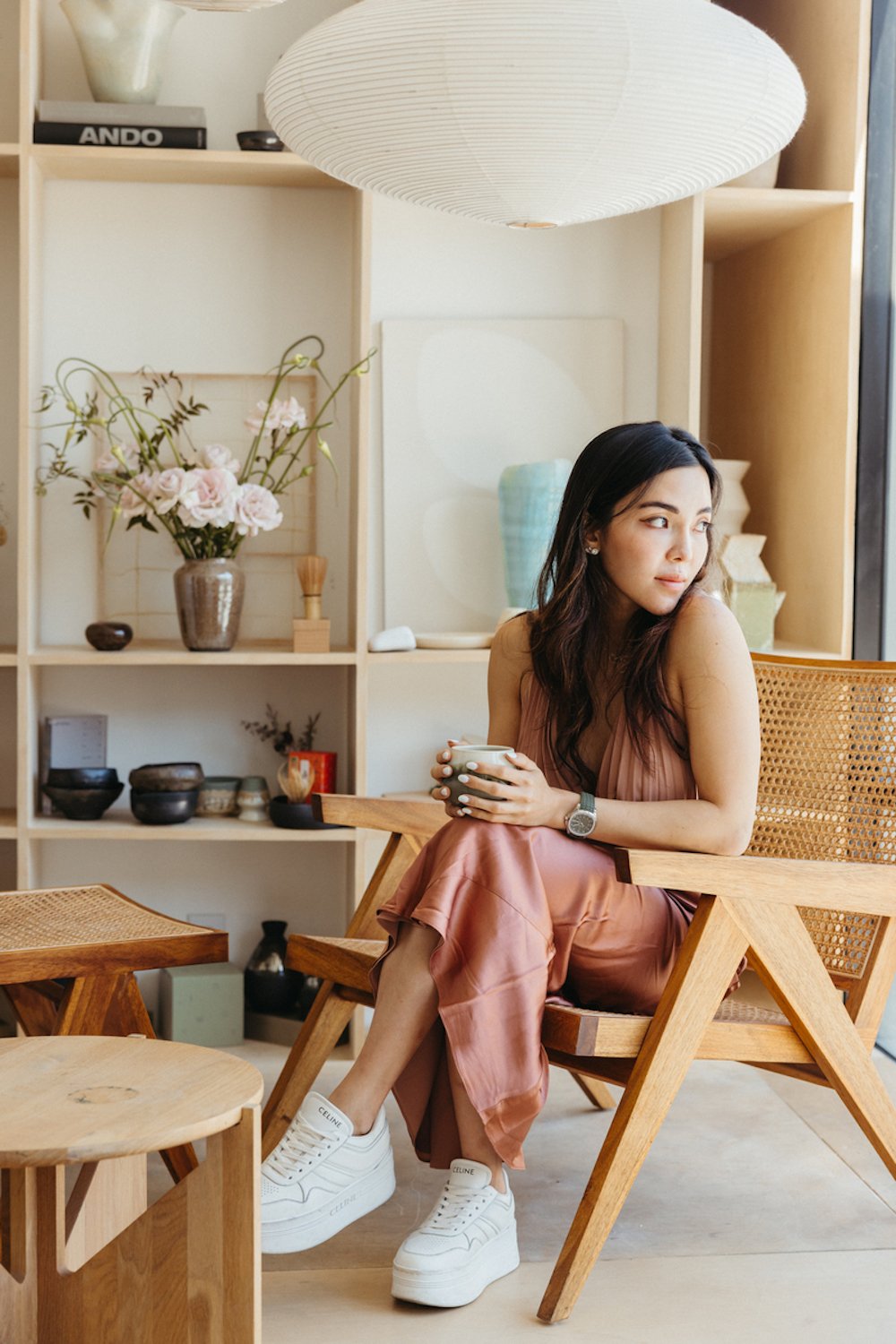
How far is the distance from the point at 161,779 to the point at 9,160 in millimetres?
1436

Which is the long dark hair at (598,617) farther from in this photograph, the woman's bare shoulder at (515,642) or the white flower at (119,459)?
the white flower at (119,459)

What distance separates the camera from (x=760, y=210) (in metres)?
3.26

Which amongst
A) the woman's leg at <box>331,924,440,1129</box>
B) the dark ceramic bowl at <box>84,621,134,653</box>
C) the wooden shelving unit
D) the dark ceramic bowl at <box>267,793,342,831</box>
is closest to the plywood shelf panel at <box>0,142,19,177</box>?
the wooden shelving unit

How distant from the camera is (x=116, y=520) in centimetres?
340

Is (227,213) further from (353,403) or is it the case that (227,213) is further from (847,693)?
(847,693)

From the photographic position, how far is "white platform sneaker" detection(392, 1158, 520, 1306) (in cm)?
190

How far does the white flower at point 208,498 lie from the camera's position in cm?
303

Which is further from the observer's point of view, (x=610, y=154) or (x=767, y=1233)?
(x=767, y=1233)

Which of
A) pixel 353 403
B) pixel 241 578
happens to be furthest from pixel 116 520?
pixel 353 403

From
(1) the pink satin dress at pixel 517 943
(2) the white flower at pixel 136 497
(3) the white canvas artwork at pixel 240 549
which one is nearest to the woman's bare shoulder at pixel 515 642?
(1) the pink satin dress at pixel 517 943

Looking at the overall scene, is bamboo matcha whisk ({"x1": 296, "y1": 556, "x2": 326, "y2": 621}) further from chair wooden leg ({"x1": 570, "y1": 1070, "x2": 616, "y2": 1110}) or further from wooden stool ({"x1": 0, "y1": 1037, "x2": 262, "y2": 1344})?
wooden stool ({"x1": 0, "y1": 1037, "x2": 262, "y2": 1344})

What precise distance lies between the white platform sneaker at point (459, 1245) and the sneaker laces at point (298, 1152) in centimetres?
18

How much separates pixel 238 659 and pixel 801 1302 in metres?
1.74

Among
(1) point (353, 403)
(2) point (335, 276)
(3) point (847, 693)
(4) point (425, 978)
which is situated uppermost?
(2) point (335, 276)
